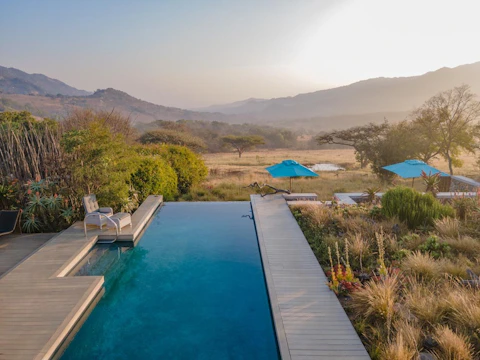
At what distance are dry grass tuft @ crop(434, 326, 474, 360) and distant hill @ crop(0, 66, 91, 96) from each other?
8640 cm

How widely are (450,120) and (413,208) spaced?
14749mm

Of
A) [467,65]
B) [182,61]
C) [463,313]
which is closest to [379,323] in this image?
[463,313]

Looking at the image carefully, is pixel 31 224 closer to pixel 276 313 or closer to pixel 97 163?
pixel 97 163

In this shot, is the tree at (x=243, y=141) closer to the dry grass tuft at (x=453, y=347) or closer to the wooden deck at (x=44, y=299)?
the wooden deck at (x=44, y=299)

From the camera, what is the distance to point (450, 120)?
18688 mm

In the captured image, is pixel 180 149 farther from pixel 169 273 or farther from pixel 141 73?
pixel 141 73

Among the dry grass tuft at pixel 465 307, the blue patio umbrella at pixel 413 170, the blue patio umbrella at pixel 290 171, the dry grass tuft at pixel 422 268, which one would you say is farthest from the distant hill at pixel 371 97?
the dry grass tuft at pixel 465 307

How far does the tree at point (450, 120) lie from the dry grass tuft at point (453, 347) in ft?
58.5

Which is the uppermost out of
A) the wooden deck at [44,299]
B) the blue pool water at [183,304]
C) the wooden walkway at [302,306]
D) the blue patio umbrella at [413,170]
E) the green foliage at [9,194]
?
the green foliage at [9,194]

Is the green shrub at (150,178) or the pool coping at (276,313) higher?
the green shrub at (150,178)

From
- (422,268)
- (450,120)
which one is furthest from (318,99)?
(422,268)

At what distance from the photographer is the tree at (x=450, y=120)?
1830 centimetres

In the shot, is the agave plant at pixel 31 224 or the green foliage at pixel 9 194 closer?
the agave plant at pixel 31 224

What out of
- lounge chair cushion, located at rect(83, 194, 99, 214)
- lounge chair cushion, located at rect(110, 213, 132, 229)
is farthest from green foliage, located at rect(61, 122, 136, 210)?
lounge chair cushion, located at rect(110, 213, 132, 229)
